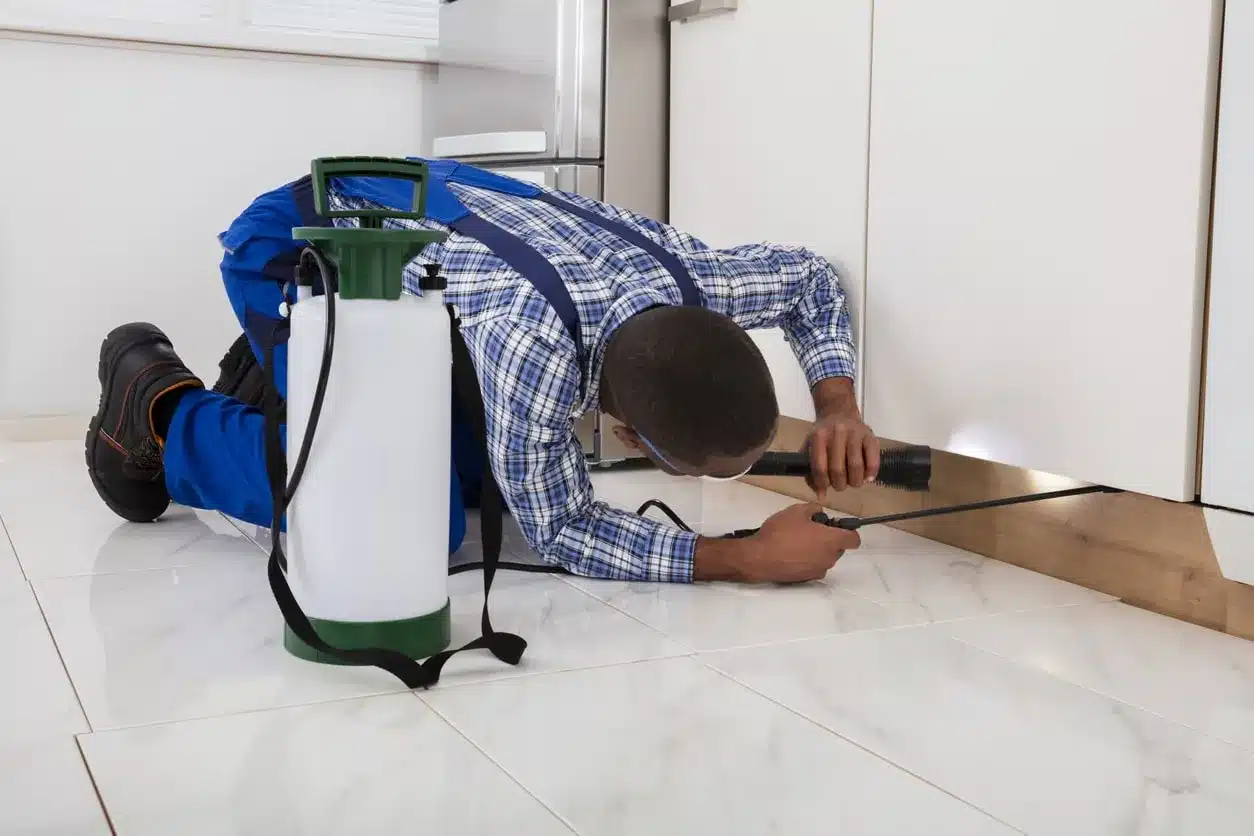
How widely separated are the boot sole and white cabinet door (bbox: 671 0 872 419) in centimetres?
92

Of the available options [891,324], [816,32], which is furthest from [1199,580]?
[816,32]

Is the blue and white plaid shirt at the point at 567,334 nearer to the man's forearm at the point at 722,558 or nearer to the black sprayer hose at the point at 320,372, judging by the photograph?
the man's forearm at the point at 722,558

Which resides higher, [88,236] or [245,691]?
[88,236]

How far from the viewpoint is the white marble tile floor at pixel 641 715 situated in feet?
2.94

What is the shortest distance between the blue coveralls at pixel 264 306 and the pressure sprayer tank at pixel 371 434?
39cm

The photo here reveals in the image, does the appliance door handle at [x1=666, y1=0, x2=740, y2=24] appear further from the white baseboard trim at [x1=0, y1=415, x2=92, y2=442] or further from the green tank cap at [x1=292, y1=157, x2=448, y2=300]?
the white baseboard trim at [x1=0, y1=415, x2=92, y2=442]

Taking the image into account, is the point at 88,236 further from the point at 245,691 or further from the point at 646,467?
the point at 245,691

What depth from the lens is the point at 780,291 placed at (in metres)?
1.74

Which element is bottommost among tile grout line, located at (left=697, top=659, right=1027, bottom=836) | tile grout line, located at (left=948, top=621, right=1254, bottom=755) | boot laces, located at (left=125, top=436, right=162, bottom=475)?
tile grout line, located at (left=948, top=621, right=1254, bottom=755)

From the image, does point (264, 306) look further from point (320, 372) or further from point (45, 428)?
point (45, 428)

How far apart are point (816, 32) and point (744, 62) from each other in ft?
0.69

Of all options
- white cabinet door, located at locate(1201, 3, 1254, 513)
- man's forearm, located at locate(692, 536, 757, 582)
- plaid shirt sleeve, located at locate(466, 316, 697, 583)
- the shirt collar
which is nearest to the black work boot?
plaid shirt sleeve, located at locate(466, 316, 697, 583)

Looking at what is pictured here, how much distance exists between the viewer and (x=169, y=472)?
5.77 ft

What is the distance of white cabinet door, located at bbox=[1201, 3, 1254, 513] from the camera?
121 centimetres
